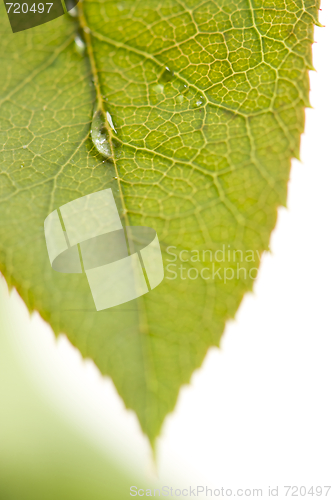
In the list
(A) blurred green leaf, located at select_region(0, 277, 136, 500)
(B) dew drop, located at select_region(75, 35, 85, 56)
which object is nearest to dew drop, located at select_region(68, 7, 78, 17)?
(B) dew drop, located at select_region(75, 35, 85, 56)

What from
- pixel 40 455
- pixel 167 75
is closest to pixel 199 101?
pixel 167 75

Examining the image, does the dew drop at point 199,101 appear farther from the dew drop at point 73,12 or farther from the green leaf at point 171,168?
the dew drop at point 73,12

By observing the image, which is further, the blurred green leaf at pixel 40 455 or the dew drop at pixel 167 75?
the blurred green leaf at pixel 40 455

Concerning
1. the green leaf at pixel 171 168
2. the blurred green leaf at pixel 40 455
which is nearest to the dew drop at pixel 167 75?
the green leaf at pixel 171 168

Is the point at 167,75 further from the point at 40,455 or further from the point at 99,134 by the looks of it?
the point at 40,455

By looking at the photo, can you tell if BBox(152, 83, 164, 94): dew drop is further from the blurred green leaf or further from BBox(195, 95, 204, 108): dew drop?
the blurred green leaf

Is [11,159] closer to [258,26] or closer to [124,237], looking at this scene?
[124,237]
